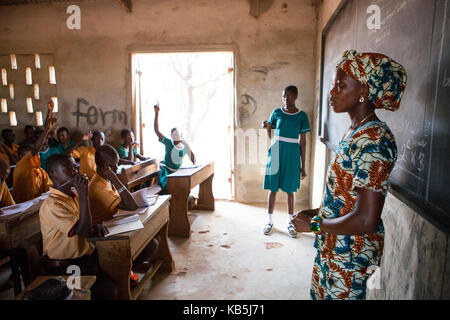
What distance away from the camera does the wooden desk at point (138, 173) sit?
13.2 feet

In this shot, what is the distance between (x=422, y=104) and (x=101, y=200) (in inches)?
90.4

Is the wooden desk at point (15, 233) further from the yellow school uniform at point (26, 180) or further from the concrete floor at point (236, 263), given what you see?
the yellow school uniform at point (26, 180)

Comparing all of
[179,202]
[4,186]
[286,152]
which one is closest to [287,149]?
[286,152]

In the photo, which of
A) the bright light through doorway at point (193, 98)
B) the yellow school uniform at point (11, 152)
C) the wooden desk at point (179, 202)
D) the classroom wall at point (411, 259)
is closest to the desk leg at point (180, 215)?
the wooden desk at point (179, 202)

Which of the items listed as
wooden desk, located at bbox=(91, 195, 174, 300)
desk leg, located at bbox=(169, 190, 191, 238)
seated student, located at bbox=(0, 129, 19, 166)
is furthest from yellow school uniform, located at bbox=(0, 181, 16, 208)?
seated student, located at bbox=(0, 129, 19, 166)

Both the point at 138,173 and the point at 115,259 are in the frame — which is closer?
the point at 115,259

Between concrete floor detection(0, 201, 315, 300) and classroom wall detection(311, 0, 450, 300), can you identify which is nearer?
classroom wall detection(311, 0, 450, 300)

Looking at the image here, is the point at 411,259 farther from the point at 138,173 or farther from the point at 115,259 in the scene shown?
the point at 138,173

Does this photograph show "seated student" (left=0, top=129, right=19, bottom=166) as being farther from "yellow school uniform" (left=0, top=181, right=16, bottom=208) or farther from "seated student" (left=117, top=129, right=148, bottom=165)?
"yellow school uniform" (left=0, top=181, right=16, bottom=208)

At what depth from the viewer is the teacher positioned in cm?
111

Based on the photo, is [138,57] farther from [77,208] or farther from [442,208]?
[442,208]

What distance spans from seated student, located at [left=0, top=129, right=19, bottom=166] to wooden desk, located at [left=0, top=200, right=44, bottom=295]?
9.97ft

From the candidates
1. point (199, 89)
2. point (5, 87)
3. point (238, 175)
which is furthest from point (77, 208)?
point (199, 89)

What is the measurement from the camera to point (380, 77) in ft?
3.70
